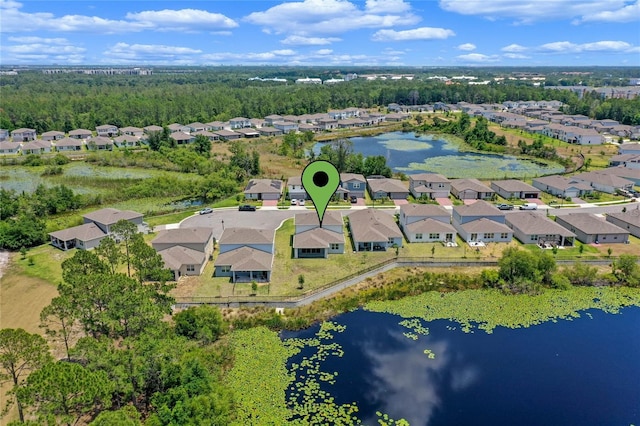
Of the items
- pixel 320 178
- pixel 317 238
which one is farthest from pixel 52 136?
pixel 320 178

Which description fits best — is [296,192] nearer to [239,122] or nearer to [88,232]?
[88,232]

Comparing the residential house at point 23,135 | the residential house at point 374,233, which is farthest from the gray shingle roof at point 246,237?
the residential house at point 23,135

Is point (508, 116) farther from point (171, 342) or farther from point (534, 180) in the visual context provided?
point (171, 342)

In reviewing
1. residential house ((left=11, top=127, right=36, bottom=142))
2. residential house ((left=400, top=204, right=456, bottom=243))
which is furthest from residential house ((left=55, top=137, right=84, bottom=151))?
residential house ((left=400, top=204, right=456, bottom=243))

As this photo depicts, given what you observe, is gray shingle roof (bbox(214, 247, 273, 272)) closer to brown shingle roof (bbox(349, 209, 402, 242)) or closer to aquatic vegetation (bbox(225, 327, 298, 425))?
aquatic vegetation (bbox(225, 327, 298, 425))

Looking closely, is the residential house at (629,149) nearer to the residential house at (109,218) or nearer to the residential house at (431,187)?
the residential house at (431,187)

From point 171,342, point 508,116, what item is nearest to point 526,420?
point 171,342
